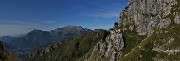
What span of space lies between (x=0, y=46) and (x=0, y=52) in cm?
175

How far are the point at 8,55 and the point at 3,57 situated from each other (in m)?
1.47

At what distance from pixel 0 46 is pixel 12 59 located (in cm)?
390

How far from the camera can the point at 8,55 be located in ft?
174

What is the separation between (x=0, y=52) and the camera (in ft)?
173

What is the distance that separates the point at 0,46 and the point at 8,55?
2.48 metres

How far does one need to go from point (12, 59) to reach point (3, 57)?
151 centimetres

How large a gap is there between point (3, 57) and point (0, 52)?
149 centimetres

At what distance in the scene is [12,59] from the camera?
52.1 meters

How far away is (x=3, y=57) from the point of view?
51656 mm

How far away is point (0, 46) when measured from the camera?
54.1 m

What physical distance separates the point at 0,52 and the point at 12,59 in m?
2.55
